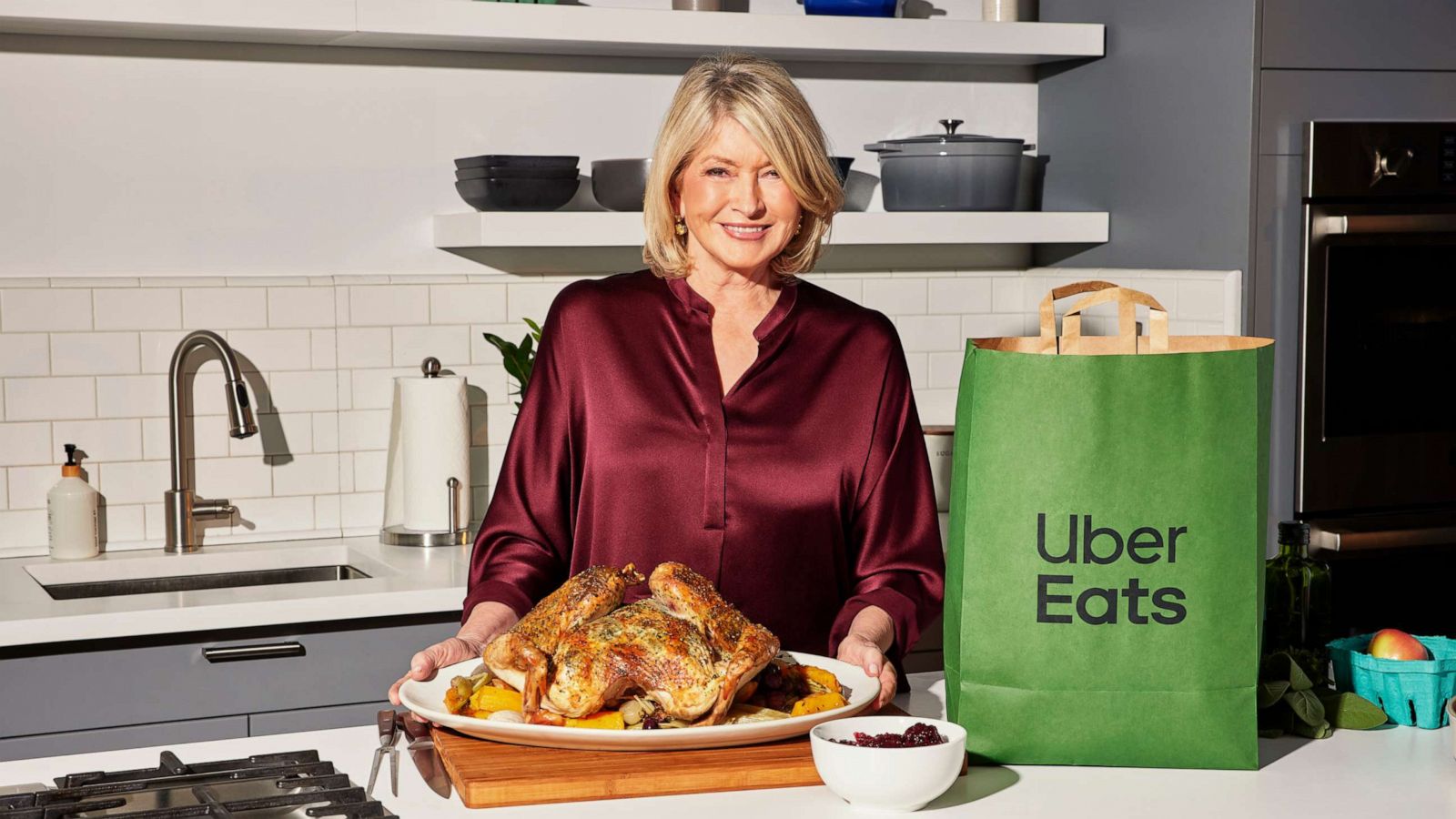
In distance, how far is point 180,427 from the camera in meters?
3.24

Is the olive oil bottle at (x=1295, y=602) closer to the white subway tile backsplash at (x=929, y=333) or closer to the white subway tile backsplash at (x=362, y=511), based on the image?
the white subway tile backsplash at (x=929, y=333)

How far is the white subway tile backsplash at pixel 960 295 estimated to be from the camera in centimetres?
390

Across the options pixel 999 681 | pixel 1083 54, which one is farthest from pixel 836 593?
pixel 1083 54

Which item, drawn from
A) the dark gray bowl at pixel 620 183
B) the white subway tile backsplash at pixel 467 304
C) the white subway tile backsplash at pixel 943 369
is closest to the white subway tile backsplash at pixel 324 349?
the white subway tile backsplash at pixel 467 304

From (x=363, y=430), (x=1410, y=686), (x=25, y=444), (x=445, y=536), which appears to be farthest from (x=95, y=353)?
(x=1410, y=686)

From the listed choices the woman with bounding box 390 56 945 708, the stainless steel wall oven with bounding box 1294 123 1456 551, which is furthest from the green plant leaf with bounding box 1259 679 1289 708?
the stainless steel wall oven with bounding box 1294 123 1456 551

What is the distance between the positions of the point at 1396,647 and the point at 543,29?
83.1 inches

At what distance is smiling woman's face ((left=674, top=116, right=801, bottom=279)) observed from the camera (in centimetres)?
203

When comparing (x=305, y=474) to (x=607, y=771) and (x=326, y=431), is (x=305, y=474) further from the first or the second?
(x=607, y=771)

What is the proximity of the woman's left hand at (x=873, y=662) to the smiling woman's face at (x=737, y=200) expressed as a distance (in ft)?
1.83

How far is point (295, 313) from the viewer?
133 inches

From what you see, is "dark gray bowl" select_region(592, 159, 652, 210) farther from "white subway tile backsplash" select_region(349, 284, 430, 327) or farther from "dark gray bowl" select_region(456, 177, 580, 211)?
"white subway tile backsplash" select_region(349, 284, 430, 327)

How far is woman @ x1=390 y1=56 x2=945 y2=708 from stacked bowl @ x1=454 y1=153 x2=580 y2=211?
102 centimetres

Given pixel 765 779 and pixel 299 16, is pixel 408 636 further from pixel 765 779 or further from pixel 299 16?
pixel 765 779
